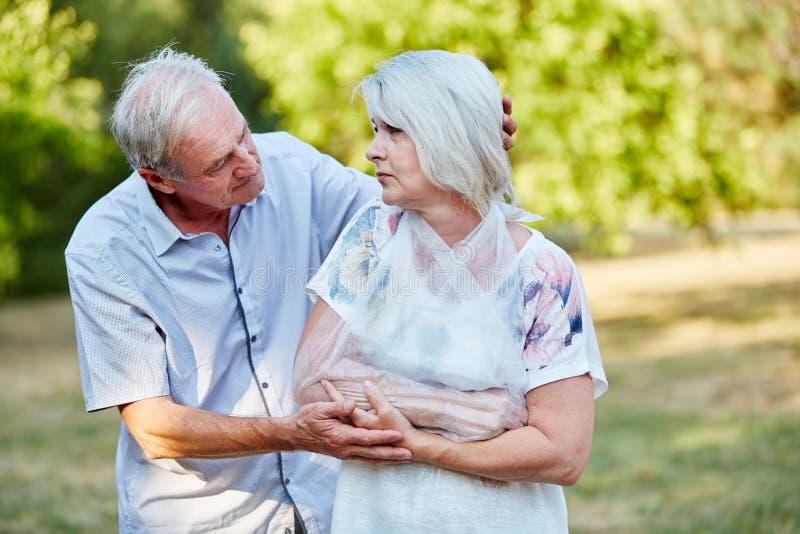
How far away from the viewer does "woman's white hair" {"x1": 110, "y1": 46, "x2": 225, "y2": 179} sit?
259 centimetres

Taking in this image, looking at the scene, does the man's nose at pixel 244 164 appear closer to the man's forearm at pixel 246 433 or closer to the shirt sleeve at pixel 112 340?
the shirt sleeve at pixel 112 340

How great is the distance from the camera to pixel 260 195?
116 inches

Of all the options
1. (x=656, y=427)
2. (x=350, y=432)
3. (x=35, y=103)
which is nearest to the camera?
(x=350, y=432)

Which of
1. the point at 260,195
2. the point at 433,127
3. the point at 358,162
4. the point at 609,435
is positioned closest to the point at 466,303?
the point at 433,127

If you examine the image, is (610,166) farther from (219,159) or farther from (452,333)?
(452,333)

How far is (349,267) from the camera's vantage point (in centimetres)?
244

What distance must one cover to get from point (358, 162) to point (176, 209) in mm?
9432

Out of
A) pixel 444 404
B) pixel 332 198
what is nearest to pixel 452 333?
pixel 444 404

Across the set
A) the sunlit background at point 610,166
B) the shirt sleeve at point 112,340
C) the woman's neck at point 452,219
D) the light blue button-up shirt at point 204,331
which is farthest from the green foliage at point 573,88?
the woman's neck at point 452,219

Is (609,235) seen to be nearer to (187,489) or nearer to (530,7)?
(530,7)

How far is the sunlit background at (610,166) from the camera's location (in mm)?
7074

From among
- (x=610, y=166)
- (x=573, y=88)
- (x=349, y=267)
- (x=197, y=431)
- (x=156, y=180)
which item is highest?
(x=156, y=180)

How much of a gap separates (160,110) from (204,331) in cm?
64

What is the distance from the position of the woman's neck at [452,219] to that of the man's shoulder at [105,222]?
0.90 metres
